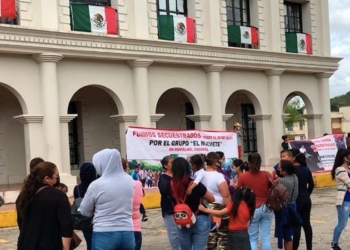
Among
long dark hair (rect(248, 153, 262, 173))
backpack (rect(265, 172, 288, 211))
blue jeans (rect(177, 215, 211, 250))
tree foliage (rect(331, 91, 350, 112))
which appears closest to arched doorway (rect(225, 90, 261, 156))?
long dark hair (rect(248, 153, 262, 173))

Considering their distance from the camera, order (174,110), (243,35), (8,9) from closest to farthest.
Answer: (8,9), (243,35), (174,110)

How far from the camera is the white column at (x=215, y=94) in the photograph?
20.4 metres

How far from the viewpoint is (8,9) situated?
50.8 feet

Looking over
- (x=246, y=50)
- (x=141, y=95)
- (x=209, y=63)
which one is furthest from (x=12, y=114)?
(x=246, y=50)

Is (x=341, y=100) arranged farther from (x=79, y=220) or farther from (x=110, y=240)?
(x=110, y=240)

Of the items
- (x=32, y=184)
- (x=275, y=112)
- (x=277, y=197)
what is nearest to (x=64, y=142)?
(x=275, y=112)

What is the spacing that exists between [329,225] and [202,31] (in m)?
10.6

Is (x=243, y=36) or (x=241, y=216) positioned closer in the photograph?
(x=241, y=216)

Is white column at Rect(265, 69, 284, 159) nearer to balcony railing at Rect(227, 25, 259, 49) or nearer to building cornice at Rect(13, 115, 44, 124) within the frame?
balcony railing at Rect(227, 25, 259, 49)

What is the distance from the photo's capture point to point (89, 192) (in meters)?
5.16

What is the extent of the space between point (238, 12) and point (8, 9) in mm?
9935

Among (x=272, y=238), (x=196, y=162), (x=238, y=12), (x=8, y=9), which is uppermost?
(x=238, y=12)

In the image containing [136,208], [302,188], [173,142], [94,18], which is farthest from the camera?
[94,18]

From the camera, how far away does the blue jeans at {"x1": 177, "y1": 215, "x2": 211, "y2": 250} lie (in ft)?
21.6
